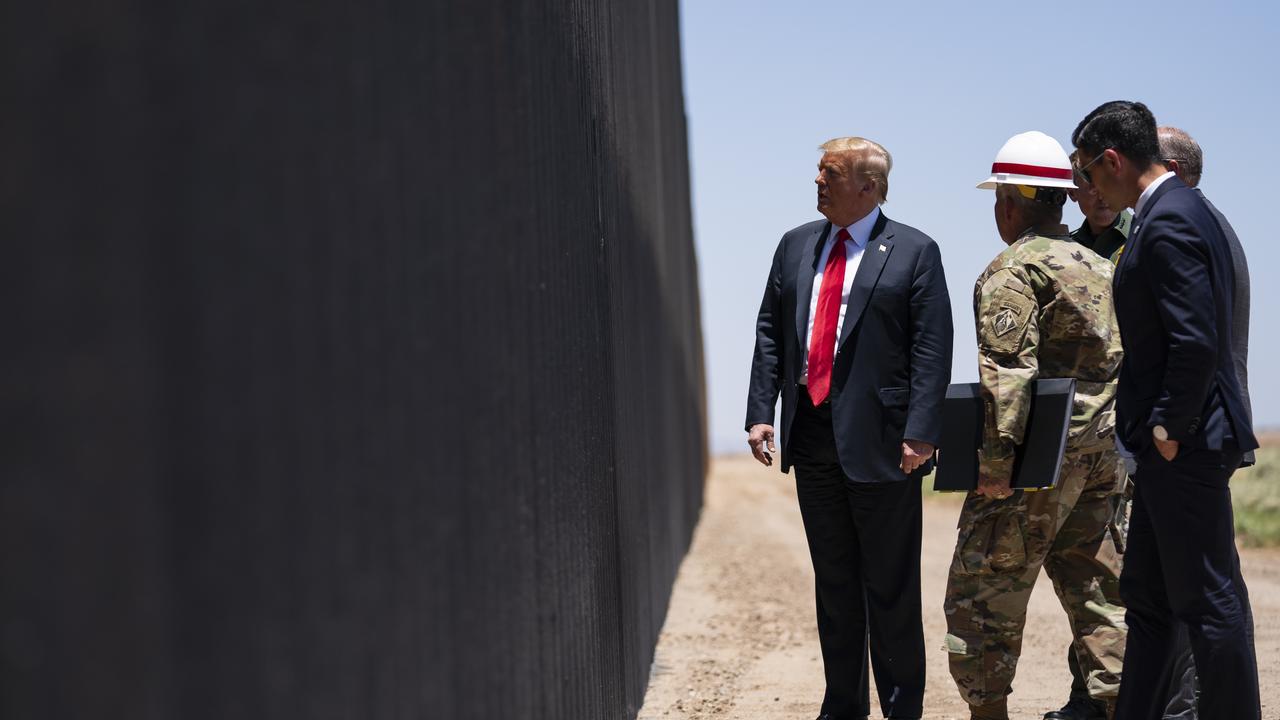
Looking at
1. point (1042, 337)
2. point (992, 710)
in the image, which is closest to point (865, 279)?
point (1042, 337)

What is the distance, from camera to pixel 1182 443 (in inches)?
145

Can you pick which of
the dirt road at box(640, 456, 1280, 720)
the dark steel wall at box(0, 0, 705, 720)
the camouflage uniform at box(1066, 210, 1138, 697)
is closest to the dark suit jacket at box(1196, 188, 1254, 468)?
the camouflage uniform at box(1066, 210, 1138, 697)

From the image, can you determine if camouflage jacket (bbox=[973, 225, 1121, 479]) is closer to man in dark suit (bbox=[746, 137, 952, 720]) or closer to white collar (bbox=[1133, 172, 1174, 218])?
man in dark suit (bbox=[746, 137, 952, 720])

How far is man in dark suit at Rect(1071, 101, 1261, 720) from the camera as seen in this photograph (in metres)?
3.65

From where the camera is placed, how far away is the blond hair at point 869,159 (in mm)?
4742

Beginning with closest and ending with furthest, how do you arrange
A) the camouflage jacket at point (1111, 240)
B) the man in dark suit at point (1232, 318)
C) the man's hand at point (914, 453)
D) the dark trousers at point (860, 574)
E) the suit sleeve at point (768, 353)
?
the man in dark suit at point (1232, 318) → the man's hand at point (914, 453) → the dark trousers at point (860, 574) → the suit sleeve at point (768, 353) → the camouflage jacket at point (1111, 240)

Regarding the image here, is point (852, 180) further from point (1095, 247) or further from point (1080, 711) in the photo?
point (1080, 711)

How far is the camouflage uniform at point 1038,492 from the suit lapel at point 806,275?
0.64 m

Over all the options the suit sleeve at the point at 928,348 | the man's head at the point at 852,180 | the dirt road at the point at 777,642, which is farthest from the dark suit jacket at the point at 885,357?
the dirt road at the point at 777,642

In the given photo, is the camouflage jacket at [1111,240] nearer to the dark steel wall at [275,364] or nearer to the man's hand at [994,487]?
the man's hand at [994,487]

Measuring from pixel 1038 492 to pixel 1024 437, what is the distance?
265 millimetres

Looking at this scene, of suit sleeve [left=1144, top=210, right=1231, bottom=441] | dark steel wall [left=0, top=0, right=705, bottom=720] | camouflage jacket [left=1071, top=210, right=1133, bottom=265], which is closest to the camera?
dark steel wall [left=0, top=0, right=705, bottom=720]

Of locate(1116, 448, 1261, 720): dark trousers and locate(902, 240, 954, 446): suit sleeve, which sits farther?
locate(902, 240, 954, 446): suit sleeve

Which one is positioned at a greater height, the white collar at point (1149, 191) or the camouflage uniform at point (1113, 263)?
the white collar at point (1149, 191)
